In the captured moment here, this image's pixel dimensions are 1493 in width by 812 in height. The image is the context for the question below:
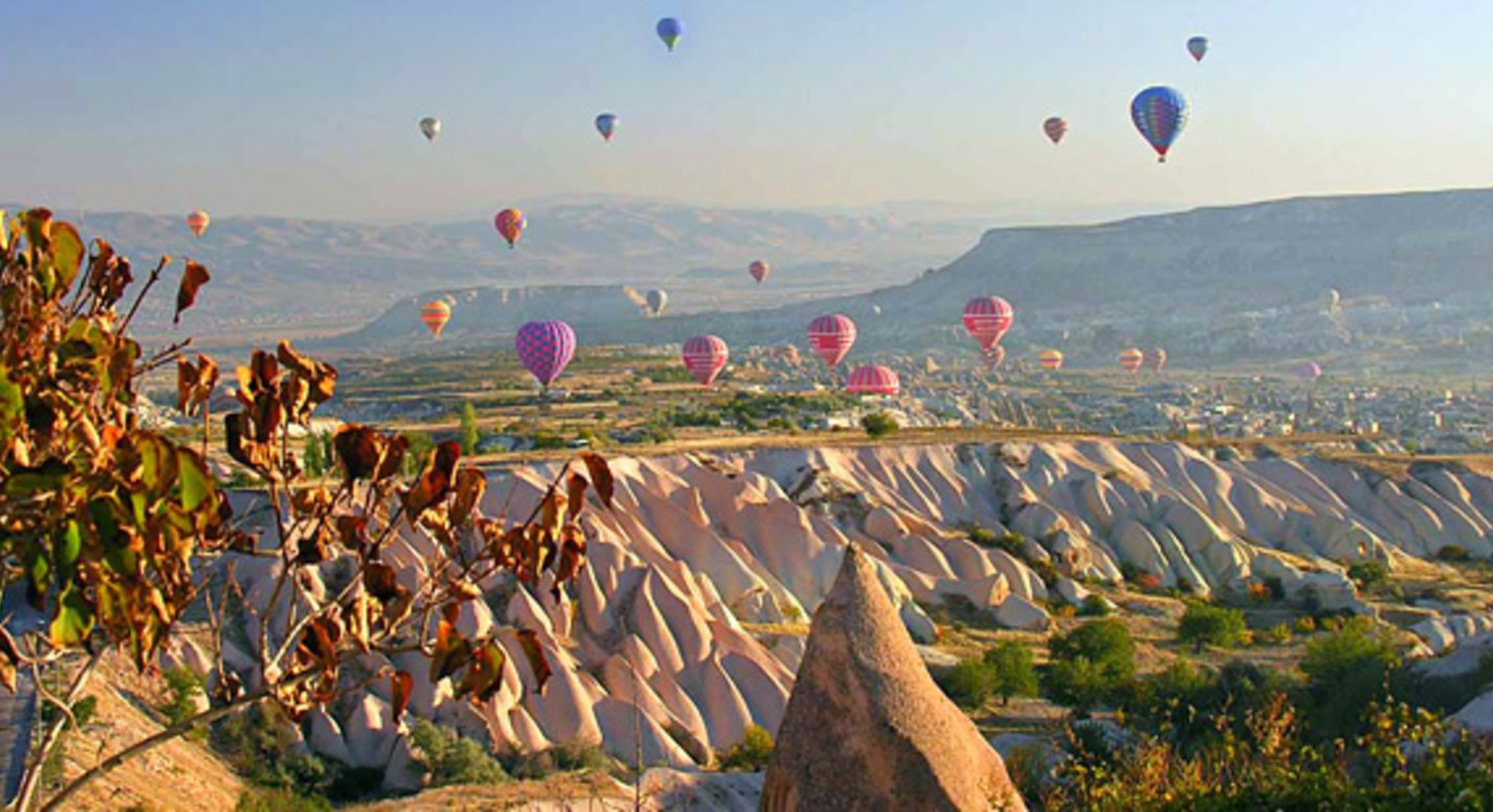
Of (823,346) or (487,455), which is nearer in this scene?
(487,455)

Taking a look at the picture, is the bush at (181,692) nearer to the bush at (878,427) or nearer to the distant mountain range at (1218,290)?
the bush at (878,427)

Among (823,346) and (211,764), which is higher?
(823,346)

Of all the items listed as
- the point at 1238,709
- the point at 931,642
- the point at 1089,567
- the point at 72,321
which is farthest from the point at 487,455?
the point at 72,321

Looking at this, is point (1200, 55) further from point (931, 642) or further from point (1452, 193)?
point (1452, 193)

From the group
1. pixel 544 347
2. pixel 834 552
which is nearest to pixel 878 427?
pixel 834 552

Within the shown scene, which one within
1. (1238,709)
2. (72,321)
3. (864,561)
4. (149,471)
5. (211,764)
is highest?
(72,321)

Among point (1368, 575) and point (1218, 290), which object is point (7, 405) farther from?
point (1218, 290)

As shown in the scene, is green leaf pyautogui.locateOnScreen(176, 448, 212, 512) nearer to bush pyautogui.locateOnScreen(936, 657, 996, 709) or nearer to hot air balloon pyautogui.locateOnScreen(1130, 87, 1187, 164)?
bush pyautogui.locateOnScreen(936, 657, 996, 709)
